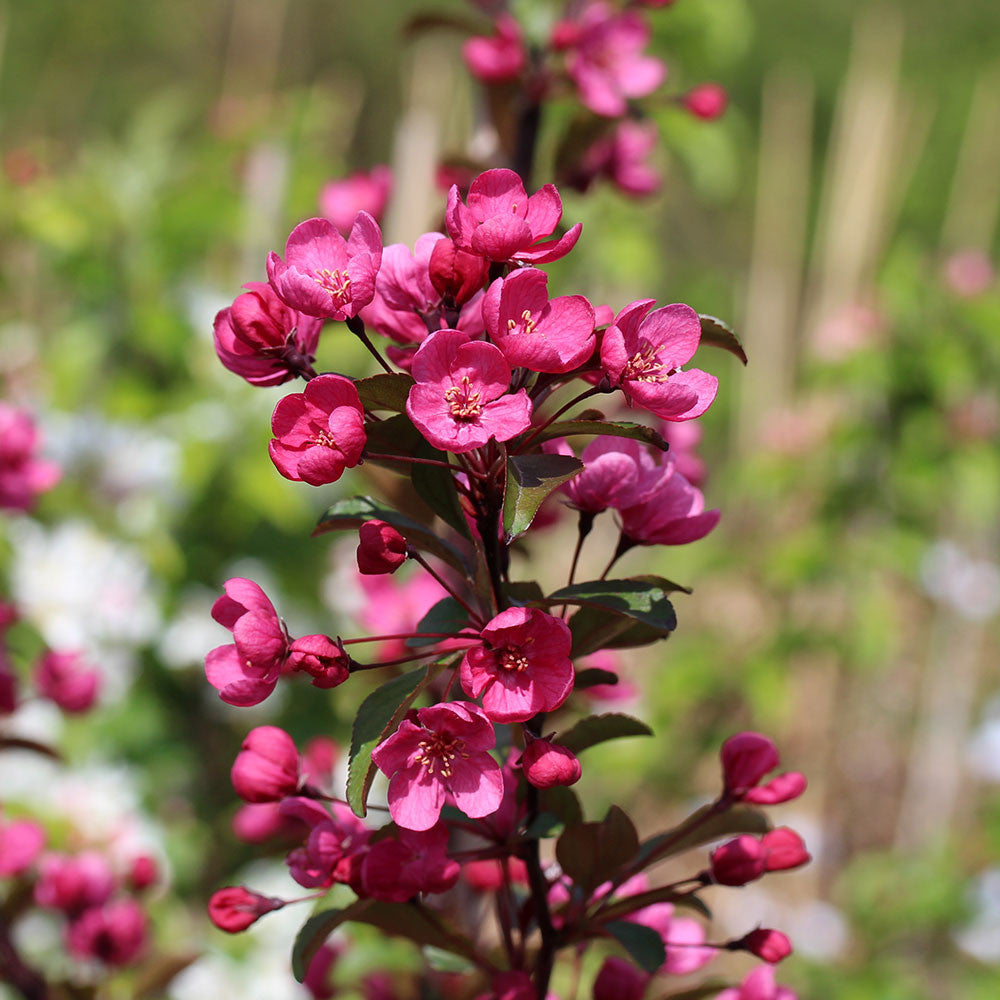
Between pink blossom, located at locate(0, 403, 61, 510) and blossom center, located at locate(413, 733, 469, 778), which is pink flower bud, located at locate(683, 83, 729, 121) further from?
blossom center, located at locate(413, 733, 469, 778)

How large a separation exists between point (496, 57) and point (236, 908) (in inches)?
37.7

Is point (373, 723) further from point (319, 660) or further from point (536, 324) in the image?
point (536, 324)

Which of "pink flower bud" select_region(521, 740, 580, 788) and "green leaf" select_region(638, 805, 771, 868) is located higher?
"pink flower bud" select_region(521, 740, 580, 788)

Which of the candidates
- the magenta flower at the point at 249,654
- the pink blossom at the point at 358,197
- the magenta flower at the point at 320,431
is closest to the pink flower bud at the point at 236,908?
the magenta flower at the point at 249,654

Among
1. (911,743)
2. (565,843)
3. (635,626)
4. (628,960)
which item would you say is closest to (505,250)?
(635,626)

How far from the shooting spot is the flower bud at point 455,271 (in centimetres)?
62

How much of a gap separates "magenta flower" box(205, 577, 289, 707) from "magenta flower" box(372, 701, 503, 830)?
0.27ft

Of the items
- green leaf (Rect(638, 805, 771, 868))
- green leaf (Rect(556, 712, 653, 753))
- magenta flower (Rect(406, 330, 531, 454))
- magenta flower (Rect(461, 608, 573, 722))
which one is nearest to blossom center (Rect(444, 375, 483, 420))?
magenta flower (Rect(406, 330, 531, 454))

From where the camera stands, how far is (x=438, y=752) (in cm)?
61

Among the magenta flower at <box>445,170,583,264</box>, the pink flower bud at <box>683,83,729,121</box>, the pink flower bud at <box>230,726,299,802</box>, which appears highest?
the pink flower bud at <box>683,83,729,121</box>

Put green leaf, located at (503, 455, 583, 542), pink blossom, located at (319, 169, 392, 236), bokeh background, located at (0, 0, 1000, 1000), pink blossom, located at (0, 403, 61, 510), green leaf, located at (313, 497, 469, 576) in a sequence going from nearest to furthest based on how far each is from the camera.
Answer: green leaf, located at (503, 455, 583, 542), green leaf, located at (313, 497, 469, 576), pink blossom, located at (0, 403, 61, 510), pink blossom, located at (319, 169, 392, 236), bokeh background, located at (0, 0, 1000, 1000)

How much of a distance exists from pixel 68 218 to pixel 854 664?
2.00 m

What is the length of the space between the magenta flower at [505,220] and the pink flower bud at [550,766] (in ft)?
0.89

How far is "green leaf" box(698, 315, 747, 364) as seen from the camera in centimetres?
65
